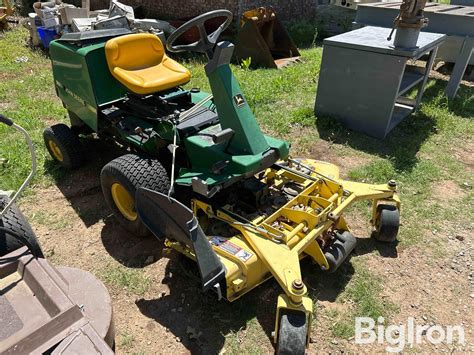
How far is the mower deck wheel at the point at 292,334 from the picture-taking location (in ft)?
7.40

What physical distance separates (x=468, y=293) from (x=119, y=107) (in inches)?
130

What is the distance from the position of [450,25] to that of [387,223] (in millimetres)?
4108

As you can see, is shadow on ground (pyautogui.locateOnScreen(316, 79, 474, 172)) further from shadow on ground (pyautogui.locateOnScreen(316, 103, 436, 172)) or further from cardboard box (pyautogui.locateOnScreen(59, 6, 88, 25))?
cardboard box (pyautogui.locateOnScreen(59, 6, 88, 25))

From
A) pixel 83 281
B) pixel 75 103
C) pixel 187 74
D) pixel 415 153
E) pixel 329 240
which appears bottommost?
pixel 415 153

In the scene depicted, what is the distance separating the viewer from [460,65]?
5957 mm

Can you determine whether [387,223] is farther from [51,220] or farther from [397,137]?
[51,220]

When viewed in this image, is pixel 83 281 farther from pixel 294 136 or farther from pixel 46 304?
pixel 294 136

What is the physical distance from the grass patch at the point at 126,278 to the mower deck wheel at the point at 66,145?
4.90 ft

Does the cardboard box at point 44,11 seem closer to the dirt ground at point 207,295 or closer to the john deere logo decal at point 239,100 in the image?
the dirt ground at point 207,295

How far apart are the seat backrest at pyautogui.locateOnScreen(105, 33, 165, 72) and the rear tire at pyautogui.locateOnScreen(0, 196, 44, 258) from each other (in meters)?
1.51

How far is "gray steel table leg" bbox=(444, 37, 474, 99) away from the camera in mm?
5707

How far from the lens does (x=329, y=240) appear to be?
10.1ft

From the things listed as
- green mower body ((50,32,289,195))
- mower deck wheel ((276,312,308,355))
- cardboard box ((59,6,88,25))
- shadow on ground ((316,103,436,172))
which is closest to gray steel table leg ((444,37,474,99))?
shadow on ground ((316,103,436,172))

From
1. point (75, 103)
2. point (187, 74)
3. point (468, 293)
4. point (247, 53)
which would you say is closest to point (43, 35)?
point (247, 53)
